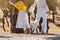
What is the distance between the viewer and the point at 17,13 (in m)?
12.4

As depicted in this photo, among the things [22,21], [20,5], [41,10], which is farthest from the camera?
[20,5]

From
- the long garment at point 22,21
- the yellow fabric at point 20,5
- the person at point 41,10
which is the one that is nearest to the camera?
the person at point 41,10

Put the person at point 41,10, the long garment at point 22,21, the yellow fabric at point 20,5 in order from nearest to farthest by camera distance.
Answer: the person at point 41,10
the long garment at point 22,21
the yellow fabric at point 20,5

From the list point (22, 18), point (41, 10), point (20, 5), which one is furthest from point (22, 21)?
point (41, 10)

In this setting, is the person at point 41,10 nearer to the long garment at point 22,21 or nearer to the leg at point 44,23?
the leg at point 44,23

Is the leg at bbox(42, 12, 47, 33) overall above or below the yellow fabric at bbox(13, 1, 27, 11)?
below

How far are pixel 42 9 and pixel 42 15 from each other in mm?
273

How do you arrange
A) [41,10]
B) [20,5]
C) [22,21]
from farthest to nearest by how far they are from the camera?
[20,5], [22,21], [41,10]

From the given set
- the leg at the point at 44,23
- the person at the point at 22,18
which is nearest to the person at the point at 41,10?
the leg at the point at 44,23

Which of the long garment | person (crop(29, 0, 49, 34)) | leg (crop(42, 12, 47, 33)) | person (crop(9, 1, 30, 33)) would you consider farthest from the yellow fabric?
leg (crop(42, 12, 47, 33))

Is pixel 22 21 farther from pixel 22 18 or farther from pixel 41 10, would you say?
pixel 41 10

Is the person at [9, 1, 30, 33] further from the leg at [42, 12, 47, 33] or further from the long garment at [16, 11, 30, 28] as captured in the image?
the leg at [42, 12, 47, 33]

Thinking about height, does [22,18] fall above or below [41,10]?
below

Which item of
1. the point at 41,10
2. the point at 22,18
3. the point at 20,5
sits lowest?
the point at 22,18
